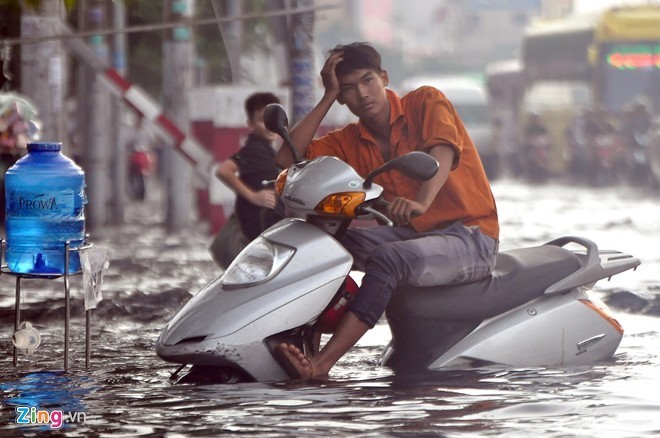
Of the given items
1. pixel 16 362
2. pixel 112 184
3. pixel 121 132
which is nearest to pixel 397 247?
pixel 16 362

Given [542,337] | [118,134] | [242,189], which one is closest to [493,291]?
[542,337]

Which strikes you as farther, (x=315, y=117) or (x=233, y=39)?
(x=233, y=39)

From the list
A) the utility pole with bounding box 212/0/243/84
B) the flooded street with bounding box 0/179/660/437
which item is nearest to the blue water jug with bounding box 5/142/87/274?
the flooded street with bounding box 0/179/660/437

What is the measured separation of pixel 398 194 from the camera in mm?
7426

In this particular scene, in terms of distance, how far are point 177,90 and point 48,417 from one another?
12.7 m

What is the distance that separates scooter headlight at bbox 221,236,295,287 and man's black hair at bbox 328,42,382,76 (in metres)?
0.83

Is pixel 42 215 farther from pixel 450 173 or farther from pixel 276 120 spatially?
pixel 450 173

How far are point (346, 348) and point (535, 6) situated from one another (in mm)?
103614

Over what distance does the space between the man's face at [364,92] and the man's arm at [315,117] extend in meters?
0.04

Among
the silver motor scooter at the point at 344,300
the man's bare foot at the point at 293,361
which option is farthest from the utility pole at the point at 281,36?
the man's bare foot at the point at 293,361

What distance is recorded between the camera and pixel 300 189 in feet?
23.0

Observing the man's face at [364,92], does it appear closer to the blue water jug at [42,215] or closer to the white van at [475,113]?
the blue water jug at [42,215]

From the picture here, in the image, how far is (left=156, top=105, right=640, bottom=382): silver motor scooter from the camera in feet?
22.4

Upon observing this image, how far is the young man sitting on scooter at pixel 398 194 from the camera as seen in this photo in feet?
23.0
